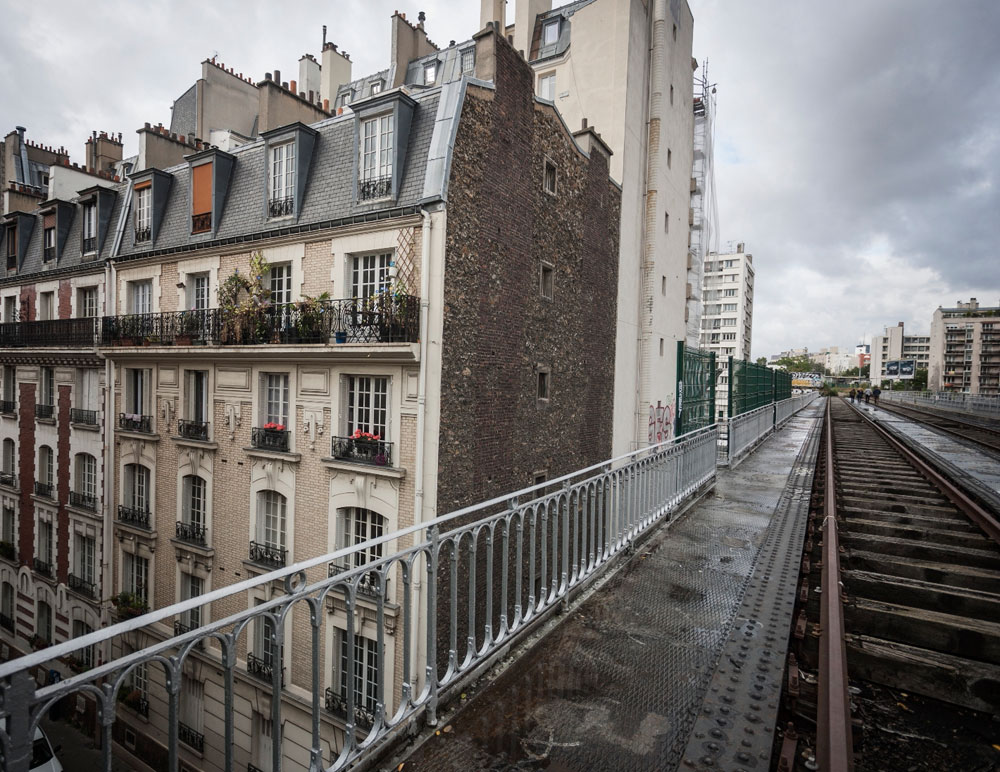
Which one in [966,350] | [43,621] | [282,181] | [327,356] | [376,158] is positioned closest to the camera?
[327,356]

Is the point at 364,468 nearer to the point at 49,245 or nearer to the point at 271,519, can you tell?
the point at 271,519

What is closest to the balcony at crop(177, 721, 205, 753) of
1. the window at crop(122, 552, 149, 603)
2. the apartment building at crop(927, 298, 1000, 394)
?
the window at crop(122, 552, 149, 603)

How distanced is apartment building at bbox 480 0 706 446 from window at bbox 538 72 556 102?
4 cm

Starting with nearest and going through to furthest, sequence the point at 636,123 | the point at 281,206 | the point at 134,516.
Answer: the point at 281,206, the point at 134,516, the point at 636,123

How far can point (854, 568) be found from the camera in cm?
609

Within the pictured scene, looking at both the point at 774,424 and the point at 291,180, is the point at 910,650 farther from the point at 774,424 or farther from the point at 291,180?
the point at 774,424

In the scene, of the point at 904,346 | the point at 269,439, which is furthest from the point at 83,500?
the point at 904,346

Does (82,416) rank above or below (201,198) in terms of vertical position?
below

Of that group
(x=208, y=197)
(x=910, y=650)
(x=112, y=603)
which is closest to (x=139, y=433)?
(x=112, y=603)

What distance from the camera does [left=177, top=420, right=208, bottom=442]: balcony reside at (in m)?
16.2

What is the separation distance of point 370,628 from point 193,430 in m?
8.64

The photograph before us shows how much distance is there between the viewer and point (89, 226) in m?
20.5

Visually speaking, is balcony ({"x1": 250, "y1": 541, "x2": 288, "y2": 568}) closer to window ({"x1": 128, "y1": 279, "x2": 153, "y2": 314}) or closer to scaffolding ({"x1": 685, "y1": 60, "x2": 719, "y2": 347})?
window ({"x1": 128, "y1": 279, "x2": 153, "y2": 314})

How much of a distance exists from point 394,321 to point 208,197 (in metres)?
9.45
